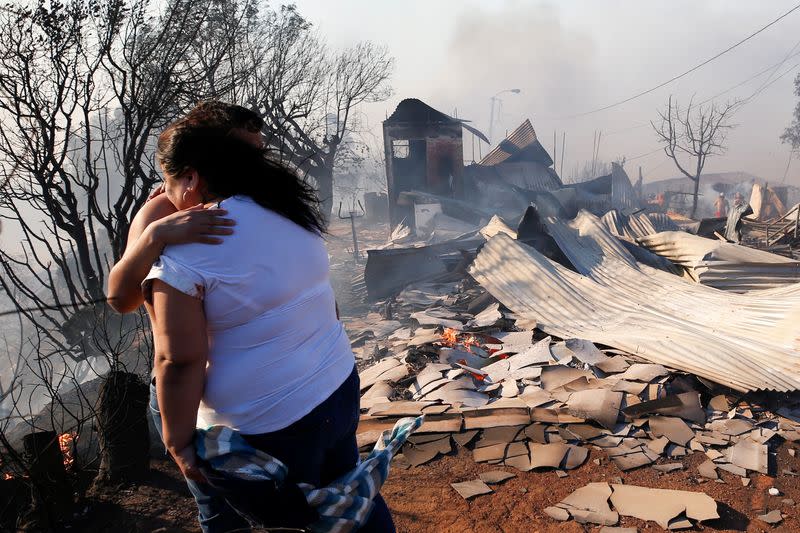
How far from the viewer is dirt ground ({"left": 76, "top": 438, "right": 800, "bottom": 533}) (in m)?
3.18

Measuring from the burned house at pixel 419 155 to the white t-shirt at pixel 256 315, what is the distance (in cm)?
2048

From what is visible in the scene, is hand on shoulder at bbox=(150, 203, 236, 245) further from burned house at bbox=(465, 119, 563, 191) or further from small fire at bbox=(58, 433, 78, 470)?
burned house at bbox=(465, 119, 563, 191)

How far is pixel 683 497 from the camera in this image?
11.0 ft

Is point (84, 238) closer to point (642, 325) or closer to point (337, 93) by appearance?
point (642, 325)

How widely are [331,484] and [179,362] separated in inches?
26.9

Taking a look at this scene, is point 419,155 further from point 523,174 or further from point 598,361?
point 598,361

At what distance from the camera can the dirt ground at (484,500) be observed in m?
3.18

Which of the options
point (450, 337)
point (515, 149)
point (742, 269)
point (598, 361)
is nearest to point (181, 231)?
point (598, 361)

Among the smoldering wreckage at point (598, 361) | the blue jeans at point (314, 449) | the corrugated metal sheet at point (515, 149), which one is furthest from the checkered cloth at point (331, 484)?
the corrugated metal sheet at point (515, 149)

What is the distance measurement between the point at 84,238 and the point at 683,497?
15.5ft

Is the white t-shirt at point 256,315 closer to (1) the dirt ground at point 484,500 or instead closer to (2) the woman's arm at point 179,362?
(2) the woman's arm at point 179,362

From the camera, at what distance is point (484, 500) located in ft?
11.5

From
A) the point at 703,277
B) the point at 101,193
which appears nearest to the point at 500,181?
the point at 703,277

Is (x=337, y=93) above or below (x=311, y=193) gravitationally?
above
